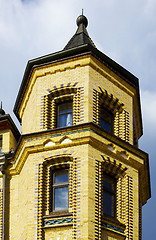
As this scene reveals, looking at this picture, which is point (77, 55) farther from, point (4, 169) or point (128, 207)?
point (128, 207)

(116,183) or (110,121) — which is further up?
(110,121)

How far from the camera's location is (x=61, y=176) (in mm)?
25766

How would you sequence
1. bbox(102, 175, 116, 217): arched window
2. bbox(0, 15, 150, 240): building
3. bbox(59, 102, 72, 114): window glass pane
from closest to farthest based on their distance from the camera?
1. bbox(0, 15, 150, 240): building
2. bbox(102, 175, 116, 217): arched window
3. bbox(59, 102, 72, 114): window glass pane

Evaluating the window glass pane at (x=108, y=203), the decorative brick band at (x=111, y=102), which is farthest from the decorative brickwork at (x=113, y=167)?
the decorative brick band at (x=111, y=102)

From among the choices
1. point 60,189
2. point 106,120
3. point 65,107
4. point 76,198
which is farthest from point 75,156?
point 106,120

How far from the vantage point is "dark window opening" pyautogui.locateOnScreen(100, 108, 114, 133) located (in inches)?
1089

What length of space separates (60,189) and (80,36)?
8.41m

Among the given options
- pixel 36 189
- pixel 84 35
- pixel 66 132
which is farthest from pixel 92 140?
pixel 84 35

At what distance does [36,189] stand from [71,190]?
149cm

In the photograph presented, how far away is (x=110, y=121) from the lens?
28109mm

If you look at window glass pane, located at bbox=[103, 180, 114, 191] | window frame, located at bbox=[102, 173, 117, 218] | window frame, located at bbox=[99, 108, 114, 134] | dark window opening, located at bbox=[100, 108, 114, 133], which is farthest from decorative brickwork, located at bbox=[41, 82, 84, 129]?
window glass pane, located at bbox=[103, 180, 114, 191]

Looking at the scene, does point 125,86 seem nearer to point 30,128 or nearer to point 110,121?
point 110,121

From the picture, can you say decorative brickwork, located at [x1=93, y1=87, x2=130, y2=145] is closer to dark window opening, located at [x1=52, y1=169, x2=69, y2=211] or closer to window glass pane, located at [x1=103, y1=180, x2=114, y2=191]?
window glass pane, located at [x1=103, y1=180, x2=114, y2=191]

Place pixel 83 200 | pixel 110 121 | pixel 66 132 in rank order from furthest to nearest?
pixel 110 121 < pixel 66 132 < pixel 83 200
